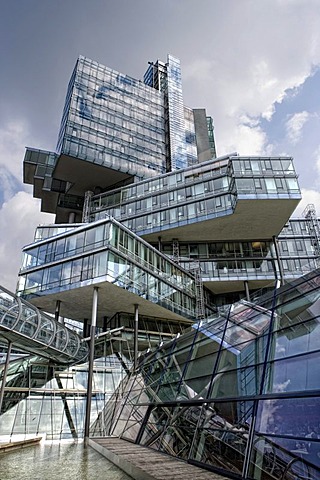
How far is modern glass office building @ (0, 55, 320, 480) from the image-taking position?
7.52m

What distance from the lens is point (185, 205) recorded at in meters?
44.9

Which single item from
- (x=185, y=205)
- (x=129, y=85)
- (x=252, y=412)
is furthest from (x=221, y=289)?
(x=129, y=85)

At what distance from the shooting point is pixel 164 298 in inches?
1283

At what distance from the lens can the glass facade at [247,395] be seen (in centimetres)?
605

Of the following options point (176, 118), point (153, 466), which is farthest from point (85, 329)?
point (176, 118)

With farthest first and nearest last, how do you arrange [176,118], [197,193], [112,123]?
[176,118] → [112,123] → [197,193]

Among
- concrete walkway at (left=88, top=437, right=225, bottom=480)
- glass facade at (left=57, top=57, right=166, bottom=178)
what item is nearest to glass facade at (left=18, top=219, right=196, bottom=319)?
concrete walkway at (left=88, top=437, right=225, bottom=480)

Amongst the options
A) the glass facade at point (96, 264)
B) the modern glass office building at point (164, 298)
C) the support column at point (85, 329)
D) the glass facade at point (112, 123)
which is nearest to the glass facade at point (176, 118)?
the modern glass office building at point (164, 298)

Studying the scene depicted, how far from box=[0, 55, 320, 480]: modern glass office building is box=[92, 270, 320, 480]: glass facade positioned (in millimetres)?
41

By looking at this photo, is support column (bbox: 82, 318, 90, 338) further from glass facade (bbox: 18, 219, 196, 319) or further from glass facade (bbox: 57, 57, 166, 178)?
glass facade (bbox: 57, 57, 166, 178)

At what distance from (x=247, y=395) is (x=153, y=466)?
8.70 ft

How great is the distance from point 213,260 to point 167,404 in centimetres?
3565

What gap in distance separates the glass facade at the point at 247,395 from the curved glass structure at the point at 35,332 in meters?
7.25

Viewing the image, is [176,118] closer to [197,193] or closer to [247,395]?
[197,193]
